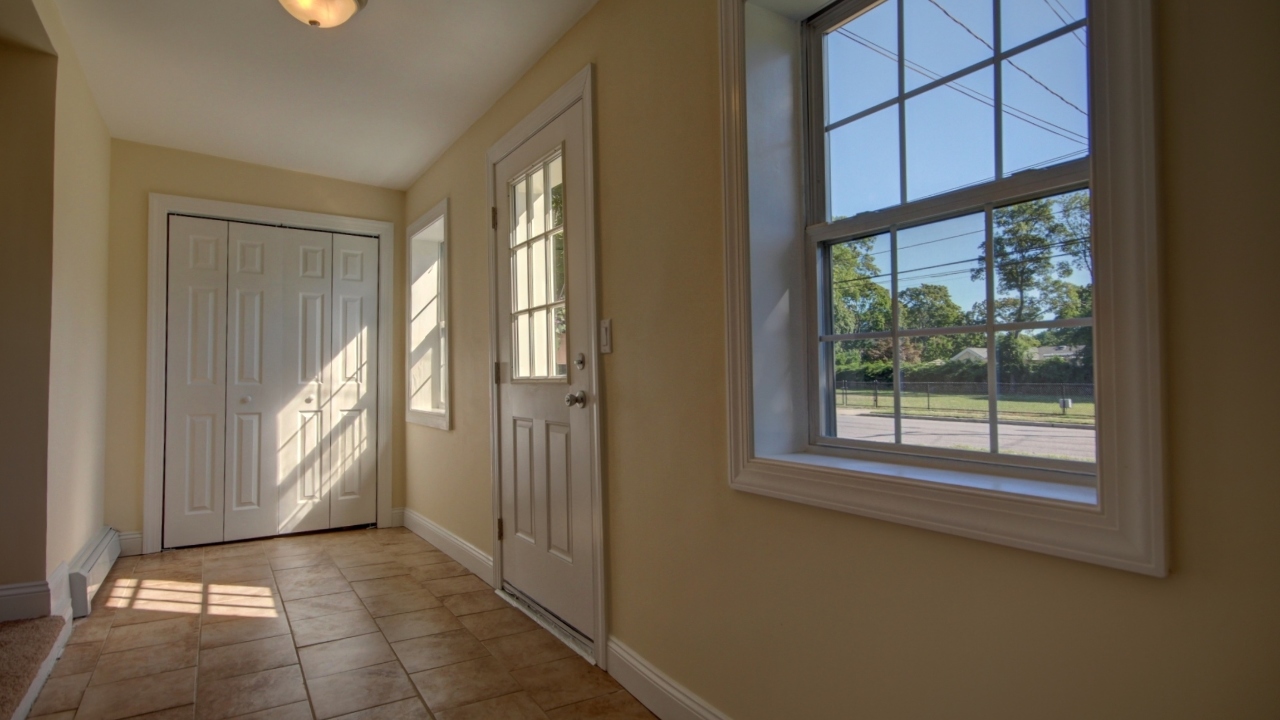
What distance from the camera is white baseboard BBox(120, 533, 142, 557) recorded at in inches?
151

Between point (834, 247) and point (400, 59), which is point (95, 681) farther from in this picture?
point (834, 247)

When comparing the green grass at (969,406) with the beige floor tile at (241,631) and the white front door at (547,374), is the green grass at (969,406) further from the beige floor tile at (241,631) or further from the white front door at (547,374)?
the beige floor tile at (241,631)

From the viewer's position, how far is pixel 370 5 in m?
2.44

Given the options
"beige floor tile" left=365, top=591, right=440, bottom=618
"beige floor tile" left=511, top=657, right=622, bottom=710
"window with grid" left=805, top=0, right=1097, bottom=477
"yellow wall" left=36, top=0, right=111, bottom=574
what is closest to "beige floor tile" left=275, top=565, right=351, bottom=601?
"beige floor tile" left=365, top=591, right=440, bottom=618

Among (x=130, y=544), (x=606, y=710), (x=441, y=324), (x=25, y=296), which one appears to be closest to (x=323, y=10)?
(x=25, y=296)

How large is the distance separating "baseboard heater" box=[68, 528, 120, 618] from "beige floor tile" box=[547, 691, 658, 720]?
2.31m

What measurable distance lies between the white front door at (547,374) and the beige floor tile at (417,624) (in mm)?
340

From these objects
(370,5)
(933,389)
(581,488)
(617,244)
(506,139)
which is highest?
(370,5)

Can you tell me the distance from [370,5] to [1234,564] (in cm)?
288

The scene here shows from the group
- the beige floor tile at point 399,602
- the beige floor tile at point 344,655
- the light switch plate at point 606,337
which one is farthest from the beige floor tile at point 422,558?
the light switch plate at point 606,337

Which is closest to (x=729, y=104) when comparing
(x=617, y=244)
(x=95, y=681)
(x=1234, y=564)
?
(x=617, y=244)

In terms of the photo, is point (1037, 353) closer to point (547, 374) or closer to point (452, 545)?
point (547, 374)

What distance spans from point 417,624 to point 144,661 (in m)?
0.97

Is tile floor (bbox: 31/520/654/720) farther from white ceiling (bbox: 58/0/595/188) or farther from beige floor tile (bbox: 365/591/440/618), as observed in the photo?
white ceiling (bbox: 58/0/595/188)
